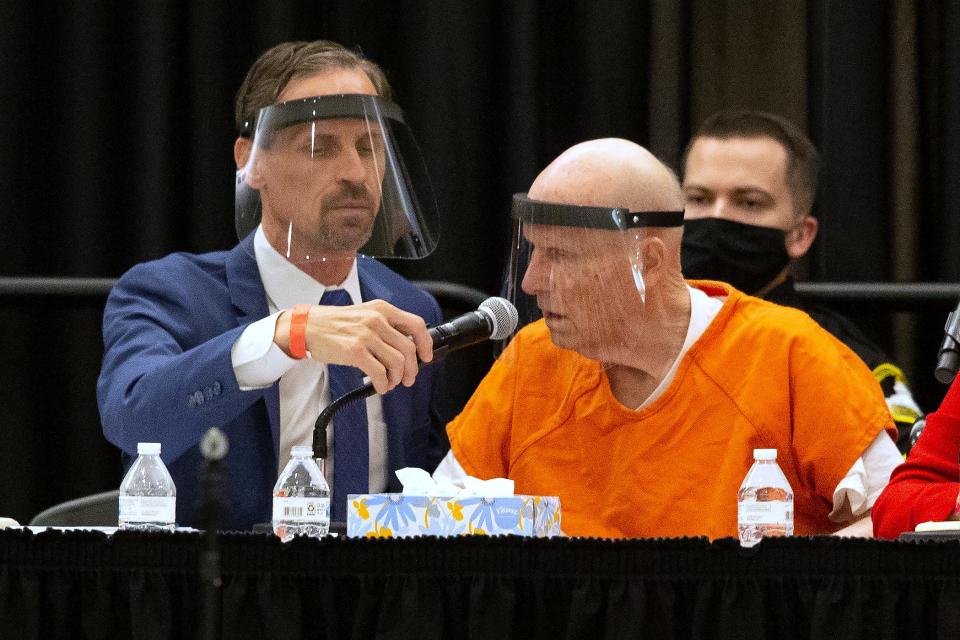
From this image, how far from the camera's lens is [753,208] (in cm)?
293

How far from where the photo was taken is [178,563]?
1.48m

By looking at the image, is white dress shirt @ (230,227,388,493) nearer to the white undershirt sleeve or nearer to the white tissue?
the white tissue

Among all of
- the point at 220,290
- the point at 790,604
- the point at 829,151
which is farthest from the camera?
the point at 829,151

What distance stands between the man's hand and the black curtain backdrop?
3.86 ft

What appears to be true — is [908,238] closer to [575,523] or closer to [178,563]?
[575,523]

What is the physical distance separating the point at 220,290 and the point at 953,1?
1721mm

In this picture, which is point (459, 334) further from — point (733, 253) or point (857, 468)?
point (733, 253)

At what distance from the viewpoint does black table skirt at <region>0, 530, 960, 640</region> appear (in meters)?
1.43

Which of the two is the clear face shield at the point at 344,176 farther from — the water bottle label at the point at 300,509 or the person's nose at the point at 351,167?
the water bottle label at the point at 300,509

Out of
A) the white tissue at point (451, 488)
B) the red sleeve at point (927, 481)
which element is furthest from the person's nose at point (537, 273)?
the red sleeve at point (927, 481)

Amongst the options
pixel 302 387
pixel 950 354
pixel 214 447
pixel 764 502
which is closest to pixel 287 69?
pixel 302 387

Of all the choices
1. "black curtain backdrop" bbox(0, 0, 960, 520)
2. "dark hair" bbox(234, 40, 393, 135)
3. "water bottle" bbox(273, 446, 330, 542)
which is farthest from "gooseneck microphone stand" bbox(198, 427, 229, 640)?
"black curtain backdrop" bbox(0, 0, 960, 520)

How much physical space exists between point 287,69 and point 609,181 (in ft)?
1.82

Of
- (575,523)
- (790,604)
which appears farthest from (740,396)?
(790,604)
